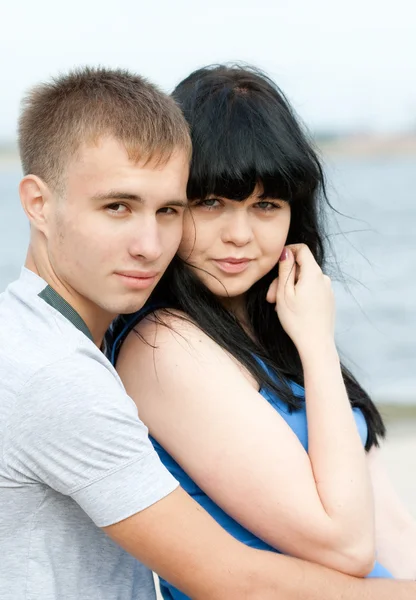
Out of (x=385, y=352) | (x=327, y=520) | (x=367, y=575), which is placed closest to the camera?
(x=327, y=520)

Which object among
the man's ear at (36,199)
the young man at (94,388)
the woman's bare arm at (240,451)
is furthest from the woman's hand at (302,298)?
the man's ear at (36,199)

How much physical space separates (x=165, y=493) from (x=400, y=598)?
0.67m

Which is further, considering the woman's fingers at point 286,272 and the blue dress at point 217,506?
the woman's fingers at point 286,272

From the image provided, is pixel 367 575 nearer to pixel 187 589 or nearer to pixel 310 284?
pixel 187 589

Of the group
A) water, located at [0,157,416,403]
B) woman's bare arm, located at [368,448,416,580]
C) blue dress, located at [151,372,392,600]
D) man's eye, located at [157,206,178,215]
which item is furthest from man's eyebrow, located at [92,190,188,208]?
water, located at [0,157,416,403]

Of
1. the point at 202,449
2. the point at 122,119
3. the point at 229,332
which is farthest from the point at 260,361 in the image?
the point at 122,119

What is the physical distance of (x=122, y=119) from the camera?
2.17 metres

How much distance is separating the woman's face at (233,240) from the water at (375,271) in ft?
2.63

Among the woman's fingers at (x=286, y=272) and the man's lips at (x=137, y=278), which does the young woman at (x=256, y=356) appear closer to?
the woman's fingers at (x=286, y=272)

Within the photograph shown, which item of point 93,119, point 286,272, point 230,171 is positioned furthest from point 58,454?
point 286,272

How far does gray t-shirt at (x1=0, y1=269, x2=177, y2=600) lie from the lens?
1.88 metres

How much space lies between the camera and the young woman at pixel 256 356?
7.07ft

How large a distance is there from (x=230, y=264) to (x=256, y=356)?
26 centimetres

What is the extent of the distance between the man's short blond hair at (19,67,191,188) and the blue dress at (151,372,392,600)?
27.0 inches
